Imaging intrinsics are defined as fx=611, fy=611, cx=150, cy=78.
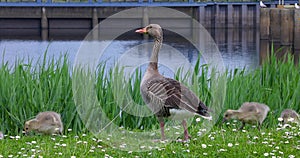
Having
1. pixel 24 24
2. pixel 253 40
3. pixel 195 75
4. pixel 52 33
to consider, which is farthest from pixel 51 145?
pixel 24 24

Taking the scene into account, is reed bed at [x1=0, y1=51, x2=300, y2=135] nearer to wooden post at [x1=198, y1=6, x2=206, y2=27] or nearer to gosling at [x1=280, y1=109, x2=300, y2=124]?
gosling at [x1=280, y1=109, x2=300, y2=124]

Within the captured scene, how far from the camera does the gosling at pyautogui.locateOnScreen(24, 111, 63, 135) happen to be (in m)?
8.48

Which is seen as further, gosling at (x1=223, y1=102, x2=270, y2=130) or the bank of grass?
gosling at (x1=223, y1=102, x2=270, y2=130)

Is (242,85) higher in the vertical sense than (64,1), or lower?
lower

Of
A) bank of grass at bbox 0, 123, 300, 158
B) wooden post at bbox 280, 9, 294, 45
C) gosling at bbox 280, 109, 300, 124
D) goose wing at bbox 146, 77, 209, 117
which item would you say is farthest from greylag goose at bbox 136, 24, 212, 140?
wooden post at bbox 280, 9, 294, 45

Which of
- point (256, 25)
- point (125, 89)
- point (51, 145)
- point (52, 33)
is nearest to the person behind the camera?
point (51, 145)

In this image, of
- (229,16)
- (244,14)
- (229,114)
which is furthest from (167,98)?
(244,14)

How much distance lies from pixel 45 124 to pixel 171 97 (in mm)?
2044

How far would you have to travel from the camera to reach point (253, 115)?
886 centimetres

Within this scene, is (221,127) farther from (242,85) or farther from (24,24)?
(24,24)

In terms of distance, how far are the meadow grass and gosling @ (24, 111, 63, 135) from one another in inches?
5.5

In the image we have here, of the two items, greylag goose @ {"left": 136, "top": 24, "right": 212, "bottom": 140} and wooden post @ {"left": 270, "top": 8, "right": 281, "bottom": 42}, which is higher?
wooden post @ {"left": 270, "top": 8, "right": 281, "bottom": 42}

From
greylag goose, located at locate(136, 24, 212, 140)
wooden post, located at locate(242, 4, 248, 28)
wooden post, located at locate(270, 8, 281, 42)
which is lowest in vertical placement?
greylag goose, located at locate(136, 24, 212, 140)

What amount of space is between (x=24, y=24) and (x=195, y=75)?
6203 cm
